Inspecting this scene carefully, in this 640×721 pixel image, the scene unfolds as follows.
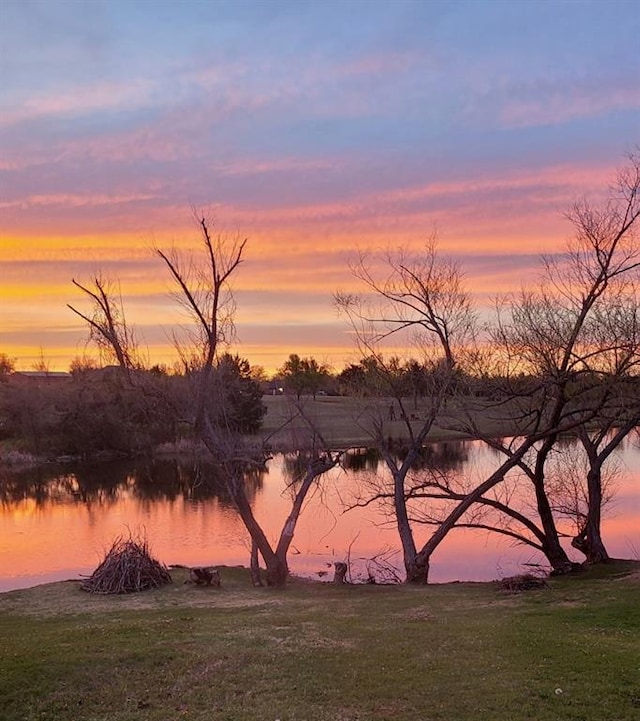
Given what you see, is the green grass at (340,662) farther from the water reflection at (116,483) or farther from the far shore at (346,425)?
the water reflection at (116,483)

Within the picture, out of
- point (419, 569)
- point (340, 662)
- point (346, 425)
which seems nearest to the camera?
point (340, 662)

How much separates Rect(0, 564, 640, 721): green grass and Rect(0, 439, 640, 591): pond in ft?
25.5

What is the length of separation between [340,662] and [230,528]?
1813 centimetres

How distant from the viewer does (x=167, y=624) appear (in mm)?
10656

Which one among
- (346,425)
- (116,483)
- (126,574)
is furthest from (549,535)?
(346,425)

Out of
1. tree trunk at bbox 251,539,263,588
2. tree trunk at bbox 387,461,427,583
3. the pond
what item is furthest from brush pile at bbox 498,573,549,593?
tree trunk at bbox 251,539,263,588

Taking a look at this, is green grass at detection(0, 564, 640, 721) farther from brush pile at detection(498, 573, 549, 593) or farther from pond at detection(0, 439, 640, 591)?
pond at detection(0, 439, 640, 591)

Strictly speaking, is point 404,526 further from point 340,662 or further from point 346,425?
point 346,425

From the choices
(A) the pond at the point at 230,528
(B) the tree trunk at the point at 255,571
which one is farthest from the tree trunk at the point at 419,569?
(B) the tree trunk at the point at 255,571

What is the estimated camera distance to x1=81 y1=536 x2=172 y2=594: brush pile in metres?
15.6

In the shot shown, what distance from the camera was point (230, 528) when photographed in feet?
84.7

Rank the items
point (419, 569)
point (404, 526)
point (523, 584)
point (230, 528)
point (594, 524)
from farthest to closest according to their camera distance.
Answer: point (230, 528)
point (404, 526)
point (419, 569)
point (594, 524)
point (523, 584)

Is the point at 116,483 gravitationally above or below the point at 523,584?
above

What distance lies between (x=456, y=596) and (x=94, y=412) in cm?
4312
